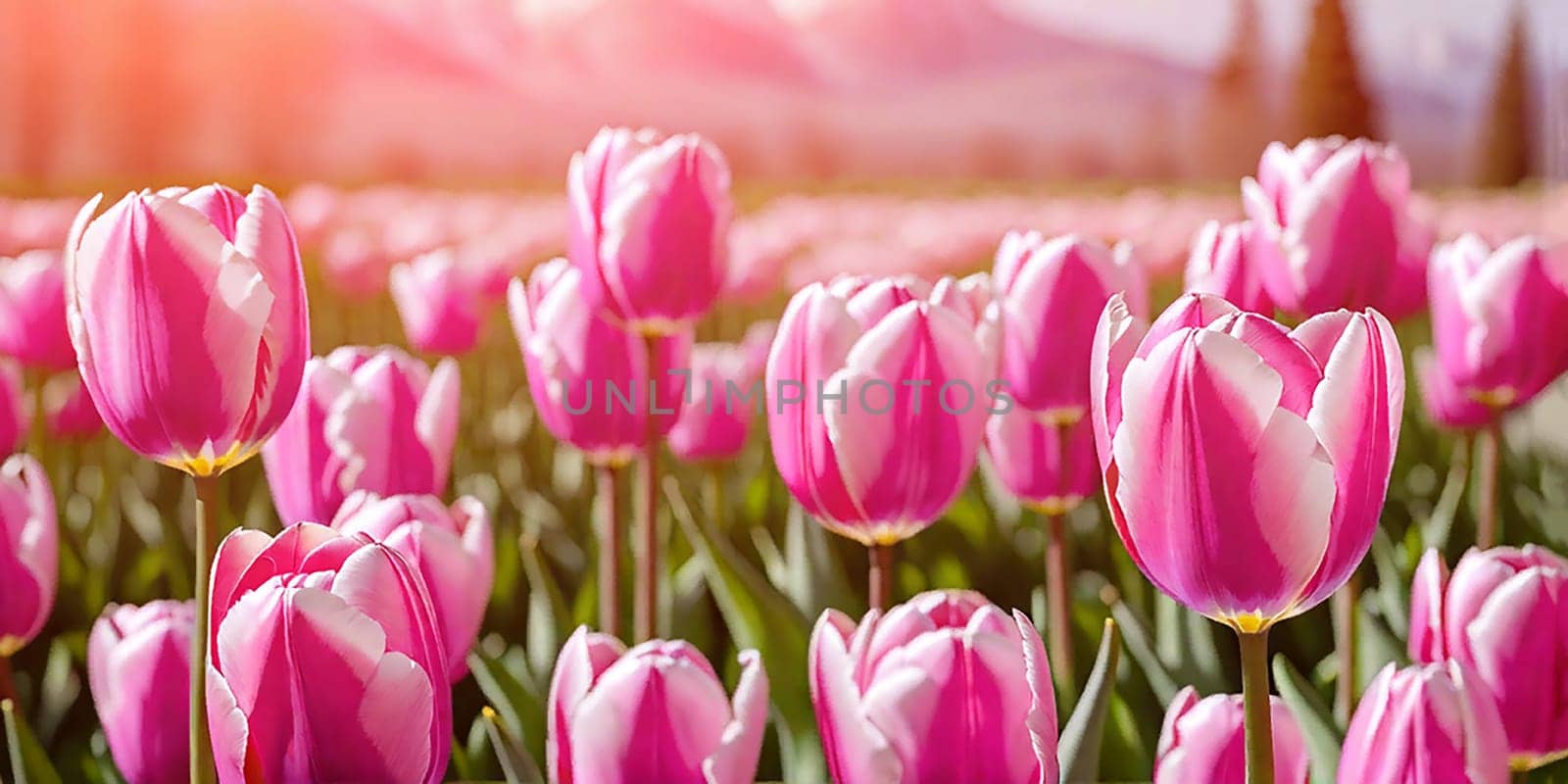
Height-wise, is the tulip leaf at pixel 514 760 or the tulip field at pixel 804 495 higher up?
the tulip field at pixel 804 495

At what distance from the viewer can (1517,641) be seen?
574mm

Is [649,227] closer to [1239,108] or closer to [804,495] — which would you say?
[804,495]

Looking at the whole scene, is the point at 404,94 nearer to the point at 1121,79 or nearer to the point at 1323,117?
the point at 1121,79

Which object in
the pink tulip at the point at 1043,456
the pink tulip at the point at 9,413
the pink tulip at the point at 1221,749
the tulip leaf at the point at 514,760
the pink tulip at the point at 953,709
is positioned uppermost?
the pink tulip at the point at 9,413

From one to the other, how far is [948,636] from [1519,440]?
1.22m

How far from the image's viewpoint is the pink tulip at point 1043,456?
0.84 m

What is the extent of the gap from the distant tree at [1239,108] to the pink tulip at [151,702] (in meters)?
1.05

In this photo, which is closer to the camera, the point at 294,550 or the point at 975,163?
the point at 294,550

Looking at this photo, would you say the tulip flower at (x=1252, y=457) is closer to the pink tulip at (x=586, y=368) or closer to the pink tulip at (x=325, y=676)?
the pink tulip at (x=325, y=676)

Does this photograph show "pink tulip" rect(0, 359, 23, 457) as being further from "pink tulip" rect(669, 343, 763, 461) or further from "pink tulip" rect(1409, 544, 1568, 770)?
"pink tulip" rect(1409, 544, 1568, 770)

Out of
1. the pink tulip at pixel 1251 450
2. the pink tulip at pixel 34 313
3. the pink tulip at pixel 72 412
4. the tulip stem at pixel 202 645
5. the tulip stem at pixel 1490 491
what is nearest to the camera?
the pink tulip at pixel 1251 450

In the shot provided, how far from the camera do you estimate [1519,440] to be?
4.75ft

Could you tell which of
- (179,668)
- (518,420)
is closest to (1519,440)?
(518,420)

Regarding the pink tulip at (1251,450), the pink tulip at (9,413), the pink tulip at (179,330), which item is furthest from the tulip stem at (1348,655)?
the pink tulip at (9,413)
